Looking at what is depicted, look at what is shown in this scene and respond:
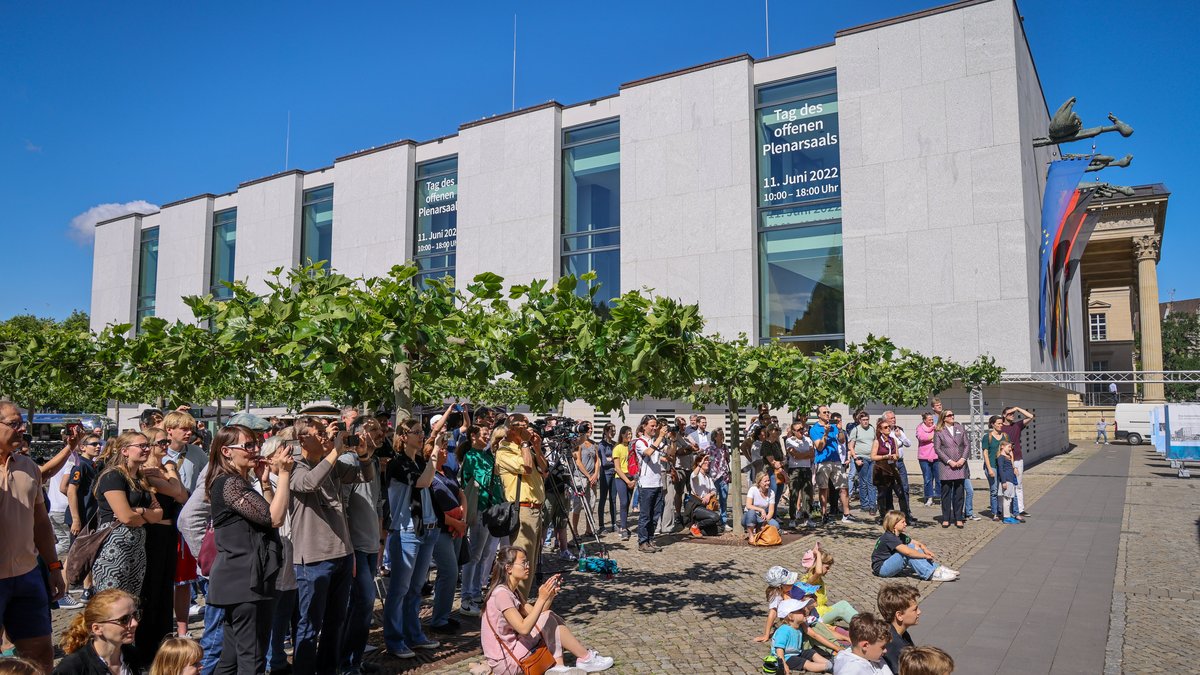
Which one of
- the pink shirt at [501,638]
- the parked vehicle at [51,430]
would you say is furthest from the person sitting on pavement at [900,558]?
the parked vehicle at [51,430]

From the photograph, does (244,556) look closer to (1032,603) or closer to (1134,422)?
(1032,603)

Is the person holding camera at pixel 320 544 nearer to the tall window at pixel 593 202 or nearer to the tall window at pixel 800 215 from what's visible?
the tall window at pixel 800 215

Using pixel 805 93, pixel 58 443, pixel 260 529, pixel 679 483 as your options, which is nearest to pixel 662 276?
pixel 805 93

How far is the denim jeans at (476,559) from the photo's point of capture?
306 inches

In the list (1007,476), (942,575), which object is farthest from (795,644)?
(1007,476)

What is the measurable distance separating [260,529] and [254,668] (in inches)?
31.6

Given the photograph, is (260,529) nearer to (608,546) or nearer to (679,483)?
(608,546)

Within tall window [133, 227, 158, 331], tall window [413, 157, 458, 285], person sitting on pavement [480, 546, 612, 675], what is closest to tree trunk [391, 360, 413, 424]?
person sitting on pavement [480, 546, 612, 675]

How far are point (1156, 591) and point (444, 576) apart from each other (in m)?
7.85

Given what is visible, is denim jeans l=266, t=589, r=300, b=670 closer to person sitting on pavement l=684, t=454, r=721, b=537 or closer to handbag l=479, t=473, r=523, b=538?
handbag l=479, t=473, r=523, b=538

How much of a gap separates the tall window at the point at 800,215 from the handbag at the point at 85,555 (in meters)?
23.0

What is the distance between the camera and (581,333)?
20.7ft

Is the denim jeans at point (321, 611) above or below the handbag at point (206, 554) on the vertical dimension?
below

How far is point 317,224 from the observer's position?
38.8 m
